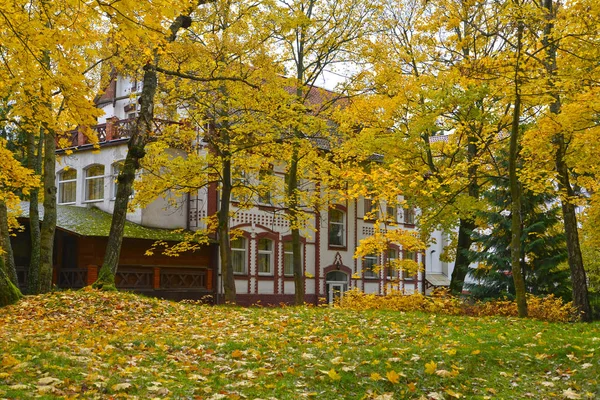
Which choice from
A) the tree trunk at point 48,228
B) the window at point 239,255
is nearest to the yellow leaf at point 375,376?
the tree trunk at point 48,228

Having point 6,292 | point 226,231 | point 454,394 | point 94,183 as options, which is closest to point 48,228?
point 6,292

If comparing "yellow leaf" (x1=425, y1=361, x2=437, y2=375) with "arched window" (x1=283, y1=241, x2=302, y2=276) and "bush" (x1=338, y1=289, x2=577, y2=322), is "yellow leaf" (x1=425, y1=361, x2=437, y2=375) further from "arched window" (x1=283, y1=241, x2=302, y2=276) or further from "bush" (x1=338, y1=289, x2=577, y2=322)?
"arched window" (x1=283, y1=241, x2=302, y2=276)

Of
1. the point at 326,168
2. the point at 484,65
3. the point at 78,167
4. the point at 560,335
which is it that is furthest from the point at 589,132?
the point at 78,167

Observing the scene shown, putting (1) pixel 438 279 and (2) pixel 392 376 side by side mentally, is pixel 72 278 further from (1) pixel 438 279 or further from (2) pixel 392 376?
(1) pixel 438 279

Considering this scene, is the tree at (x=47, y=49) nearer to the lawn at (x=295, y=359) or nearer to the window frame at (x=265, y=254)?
the lawn at (x=295, y=359)

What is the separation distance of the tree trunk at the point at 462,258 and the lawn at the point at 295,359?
14.8 m

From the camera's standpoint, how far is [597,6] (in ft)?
46.5

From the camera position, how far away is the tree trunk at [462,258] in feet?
92.7

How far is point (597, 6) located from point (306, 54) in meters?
13.8

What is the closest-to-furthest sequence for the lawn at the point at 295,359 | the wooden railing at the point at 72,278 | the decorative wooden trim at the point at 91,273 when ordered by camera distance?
the lawn at the point at 295,359 < the decorative wooden trim at the point at 91,273 < the wooden railing at the point at 72,278

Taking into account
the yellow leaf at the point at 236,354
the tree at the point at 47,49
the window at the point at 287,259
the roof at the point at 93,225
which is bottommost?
the yellow leaf at the point at 236,354

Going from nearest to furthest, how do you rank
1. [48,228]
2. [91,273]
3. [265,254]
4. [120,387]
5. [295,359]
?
[120,387] → [295,359] → [48,228] → [91,273] → [265,254]

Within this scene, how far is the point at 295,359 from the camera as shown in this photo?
910 cm

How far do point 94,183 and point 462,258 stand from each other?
17.9m
